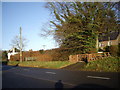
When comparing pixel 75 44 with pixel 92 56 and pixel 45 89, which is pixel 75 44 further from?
pixel 45 89

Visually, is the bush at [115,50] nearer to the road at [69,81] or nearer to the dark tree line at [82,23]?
the dark tree line at [82,23]

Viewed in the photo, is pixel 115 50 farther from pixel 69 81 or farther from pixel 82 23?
pixel 69 81

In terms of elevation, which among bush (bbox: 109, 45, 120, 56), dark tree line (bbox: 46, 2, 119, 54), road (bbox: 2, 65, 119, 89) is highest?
dark tree line (bbox: 46, 2, 119, 54)

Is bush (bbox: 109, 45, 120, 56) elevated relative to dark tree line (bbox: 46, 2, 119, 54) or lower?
lower

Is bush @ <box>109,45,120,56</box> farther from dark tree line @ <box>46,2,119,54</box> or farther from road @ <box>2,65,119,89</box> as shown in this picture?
road @ <box>2,65,119,89</box>

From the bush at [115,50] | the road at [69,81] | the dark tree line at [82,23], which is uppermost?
the dark tree line at [82,23]

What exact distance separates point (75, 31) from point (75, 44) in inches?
96.0

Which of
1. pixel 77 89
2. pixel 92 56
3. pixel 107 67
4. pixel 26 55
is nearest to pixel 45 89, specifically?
pixel 77 89

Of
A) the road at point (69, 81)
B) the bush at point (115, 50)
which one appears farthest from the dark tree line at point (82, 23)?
the road at point (69, 81)

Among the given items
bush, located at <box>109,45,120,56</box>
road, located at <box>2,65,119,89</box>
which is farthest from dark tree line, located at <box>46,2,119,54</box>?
road, located at <box>2,65,119,89</box>

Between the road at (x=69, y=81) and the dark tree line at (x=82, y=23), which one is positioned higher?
the dark tree line at (x=82, y=23)

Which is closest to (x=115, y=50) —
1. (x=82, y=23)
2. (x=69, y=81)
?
(x=82, y=23)

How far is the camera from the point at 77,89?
258 inches

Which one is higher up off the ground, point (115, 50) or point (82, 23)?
point (82, 23)
